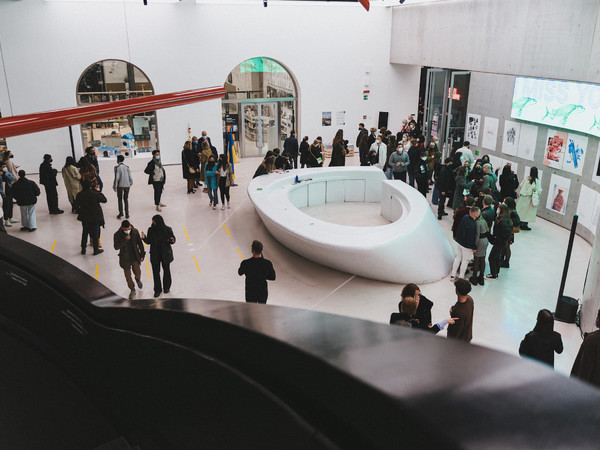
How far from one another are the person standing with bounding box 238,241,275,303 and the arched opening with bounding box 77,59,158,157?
42.5 feet

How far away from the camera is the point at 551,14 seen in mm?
10359

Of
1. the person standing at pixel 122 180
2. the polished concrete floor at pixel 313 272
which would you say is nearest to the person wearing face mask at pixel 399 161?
A: the polished concrete floor at pixel 313 272

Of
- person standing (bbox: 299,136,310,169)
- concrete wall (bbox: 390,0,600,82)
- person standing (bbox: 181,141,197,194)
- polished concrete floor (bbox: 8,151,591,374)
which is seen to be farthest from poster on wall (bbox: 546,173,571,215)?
person standing (bbox: 181,141,197,194)

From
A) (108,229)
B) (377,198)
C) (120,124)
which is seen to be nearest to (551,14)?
(377,198)

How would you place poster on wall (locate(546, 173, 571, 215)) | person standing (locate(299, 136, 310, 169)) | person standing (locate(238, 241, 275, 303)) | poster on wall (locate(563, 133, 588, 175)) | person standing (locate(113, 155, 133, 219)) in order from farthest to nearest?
person standing (locate(299, 136, 310, 169)), poster on wall (locate(546, 173, 571, 215)), person standing (locate(113, 155, 133, 219)), poster on wall (locate(563, 133, 588, 175)), person standing (locate(238, 241, 275, 303))

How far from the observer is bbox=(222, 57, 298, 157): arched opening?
19.0 m

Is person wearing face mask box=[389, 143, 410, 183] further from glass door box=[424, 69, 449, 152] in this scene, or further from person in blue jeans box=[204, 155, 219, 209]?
glass door box=[424, 69, 449, 152]

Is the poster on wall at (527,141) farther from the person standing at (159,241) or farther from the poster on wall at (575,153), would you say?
the person standing at (159,241)

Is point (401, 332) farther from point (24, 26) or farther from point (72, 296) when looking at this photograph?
point (24, 26)

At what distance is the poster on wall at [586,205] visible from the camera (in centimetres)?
1059

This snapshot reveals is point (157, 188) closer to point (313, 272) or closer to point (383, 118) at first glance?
point (313, 272)

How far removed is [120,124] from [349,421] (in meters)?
18.5

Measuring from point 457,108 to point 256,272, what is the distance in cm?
1260

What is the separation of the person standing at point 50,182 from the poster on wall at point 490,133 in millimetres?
11499
